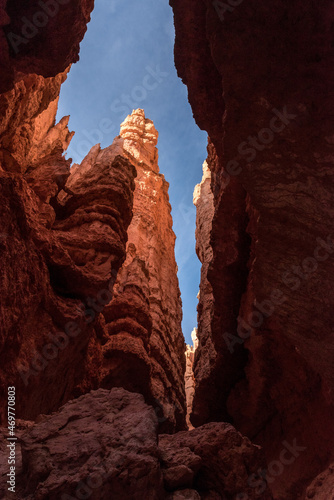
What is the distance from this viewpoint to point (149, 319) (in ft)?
43.3

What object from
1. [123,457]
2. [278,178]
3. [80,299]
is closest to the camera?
[123,457]

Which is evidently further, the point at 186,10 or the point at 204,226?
the point at 204,226

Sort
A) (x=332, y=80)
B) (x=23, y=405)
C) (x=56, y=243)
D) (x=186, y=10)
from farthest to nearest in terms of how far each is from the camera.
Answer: (x=56, y=243) → (x=186, y=10) → (x=23, y=405) → (x=332, y=80)

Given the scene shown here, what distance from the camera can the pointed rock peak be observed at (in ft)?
104

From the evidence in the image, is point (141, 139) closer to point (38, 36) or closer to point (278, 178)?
point (38, 36)

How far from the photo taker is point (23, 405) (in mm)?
6637

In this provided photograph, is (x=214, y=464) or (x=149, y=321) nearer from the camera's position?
(x=214, y=464)

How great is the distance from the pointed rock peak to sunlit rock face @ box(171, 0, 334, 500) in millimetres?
22819

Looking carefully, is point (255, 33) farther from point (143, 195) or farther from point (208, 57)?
point (143, 195)

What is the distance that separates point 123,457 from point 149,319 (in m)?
9.37

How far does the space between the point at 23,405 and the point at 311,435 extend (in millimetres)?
6665

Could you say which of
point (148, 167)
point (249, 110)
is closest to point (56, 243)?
point (249, 110)

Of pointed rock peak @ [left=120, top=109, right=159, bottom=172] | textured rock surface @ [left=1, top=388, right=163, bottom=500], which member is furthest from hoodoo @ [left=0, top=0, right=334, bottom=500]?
pointed rock peak @ [left=120, top=109, right=159, bottom=172]

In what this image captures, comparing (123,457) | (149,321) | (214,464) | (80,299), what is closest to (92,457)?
(123,457)
